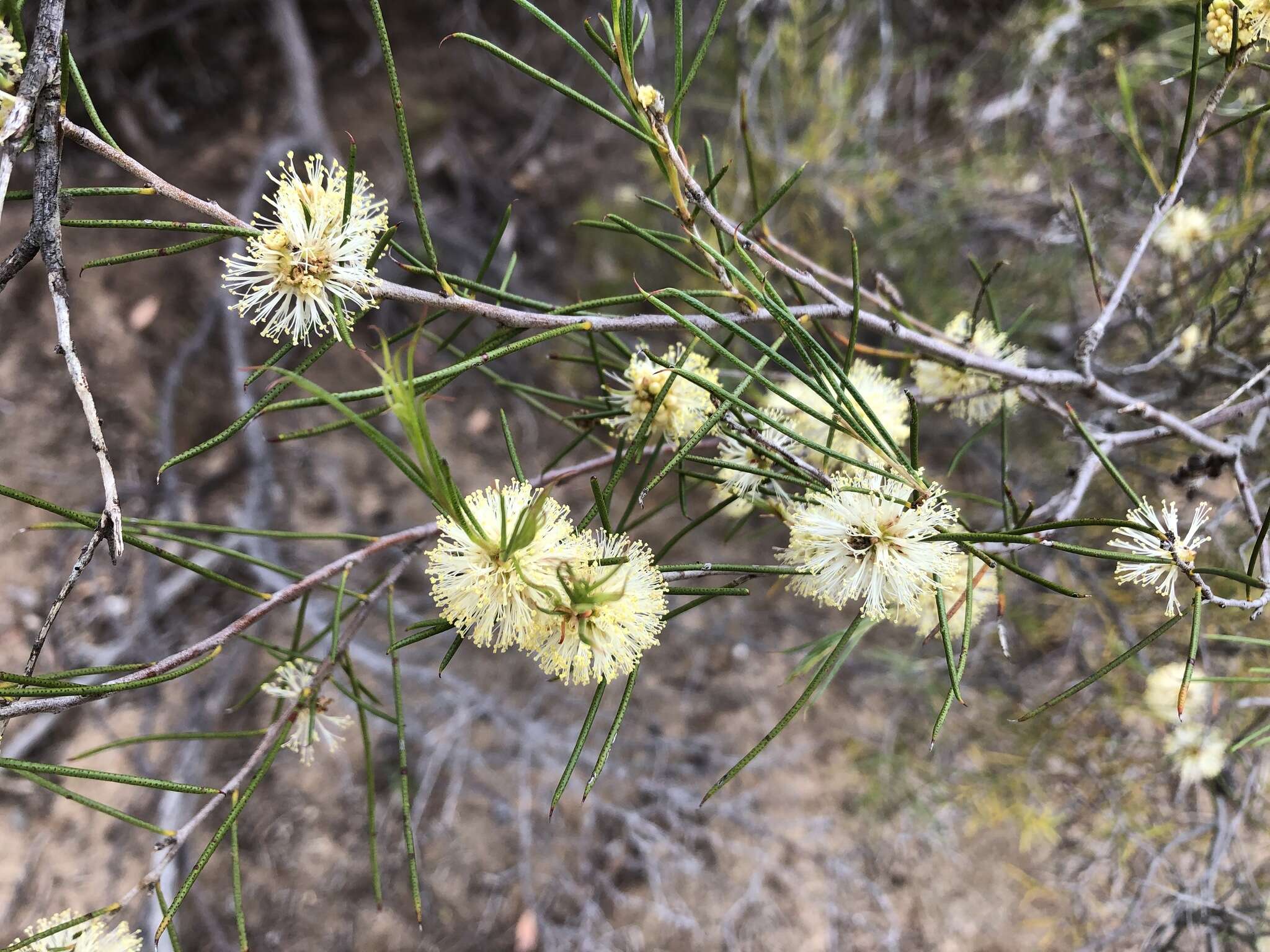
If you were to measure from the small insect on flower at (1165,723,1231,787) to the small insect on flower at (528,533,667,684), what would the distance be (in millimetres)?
866

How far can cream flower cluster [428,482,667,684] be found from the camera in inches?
13.5

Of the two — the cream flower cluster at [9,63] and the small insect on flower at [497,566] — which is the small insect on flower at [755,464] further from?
the cream flower cluster at [9,63]

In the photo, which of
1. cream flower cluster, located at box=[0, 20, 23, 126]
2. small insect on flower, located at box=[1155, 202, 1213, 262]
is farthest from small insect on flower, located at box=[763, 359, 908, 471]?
small insect on flower, located at box=[1155, 202, 1213, 262]

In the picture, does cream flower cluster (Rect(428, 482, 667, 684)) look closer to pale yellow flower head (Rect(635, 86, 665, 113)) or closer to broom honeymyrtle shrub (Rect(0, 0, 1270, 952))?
broom honeymyrtle shrub (Rect(0, 0, 1270, 952))

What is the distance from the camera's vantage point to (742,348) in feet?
4.08

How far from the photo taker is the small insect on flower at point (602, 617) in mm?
347

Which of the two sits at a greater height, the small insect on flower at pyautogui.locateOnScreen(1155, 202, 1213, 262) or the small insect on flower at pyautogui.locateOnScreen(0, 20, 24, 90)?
the small insect on flower at pyautogui.locateOnScreen(1155, 202, 1213, 262)

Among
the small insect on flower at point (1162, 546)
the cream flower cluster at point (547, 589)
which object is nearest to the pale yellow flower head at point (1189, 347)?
the small insect on flower at point (1162, 546)

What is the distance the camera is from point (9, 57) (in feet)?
1.14

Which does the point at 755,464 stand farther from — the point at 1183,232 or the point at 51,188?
the point at 1183,232

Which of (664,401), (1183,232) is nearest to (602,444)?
(664,401)

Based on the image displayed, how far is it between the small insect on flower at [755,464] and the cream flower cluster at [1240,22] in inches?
12.9

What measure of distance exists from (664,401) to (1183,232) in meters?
0.84

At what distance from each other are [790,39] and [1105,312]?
103cm
